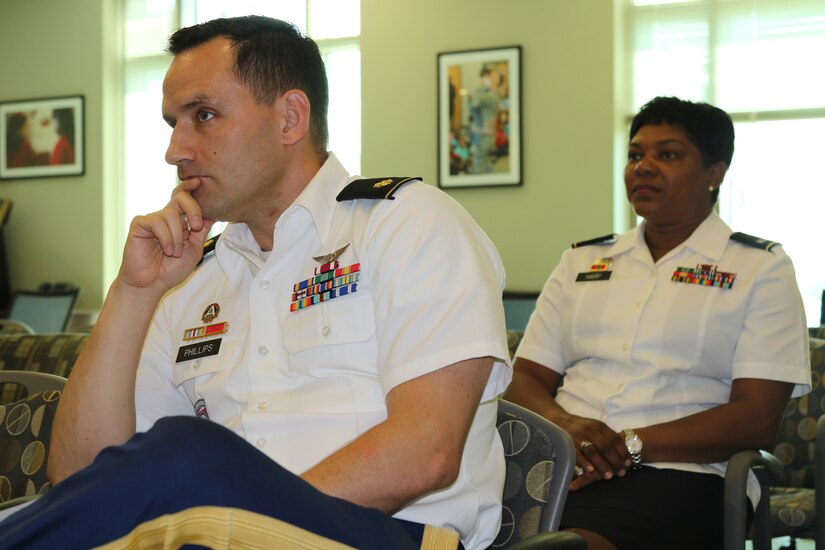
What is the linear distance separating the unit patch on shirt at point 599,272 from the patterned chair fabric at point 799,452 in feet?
2.17

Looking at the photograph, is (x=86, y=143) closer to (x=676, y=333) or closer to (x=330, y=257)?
(x=676, y=333)

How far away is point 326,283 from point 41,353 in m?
1.95

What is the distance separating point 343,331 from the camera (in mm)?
1519

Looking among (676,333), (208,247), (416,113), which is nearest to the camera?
(208,247)

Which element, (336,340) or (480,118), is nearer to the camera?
(336,340)

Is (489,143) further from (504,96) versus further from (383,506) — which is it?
(383,506)

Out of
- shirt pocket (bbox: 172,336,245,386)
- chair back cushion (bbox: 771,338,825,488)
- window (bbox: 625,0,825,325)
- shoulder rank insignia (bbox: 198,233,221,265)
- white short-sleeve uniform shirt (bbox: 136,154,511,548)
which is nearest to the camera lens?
white short-sleeve uniform shirt (bbox: 136,154,511,548)

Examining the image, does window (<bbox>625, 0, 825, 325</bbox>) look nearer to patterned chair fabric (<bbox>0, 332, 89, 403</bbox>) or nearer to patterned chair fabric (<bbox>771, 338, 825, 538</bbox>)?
patterned chair fabric (<bbox>771, 338, 825, 538</bbox>)

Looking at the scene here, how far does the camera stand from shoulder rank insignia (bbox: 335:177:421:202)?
5.18 feet

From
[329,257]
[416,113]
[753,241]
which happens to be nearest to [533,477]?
[329,257]

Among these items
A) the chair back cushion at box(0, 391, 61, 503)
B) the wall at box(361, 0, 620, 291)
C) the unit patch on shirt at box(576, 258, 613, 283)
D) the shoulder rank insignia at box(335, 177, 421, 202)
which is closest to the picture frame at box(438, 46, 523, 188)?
the wall at box(361, 0, 620, 291)

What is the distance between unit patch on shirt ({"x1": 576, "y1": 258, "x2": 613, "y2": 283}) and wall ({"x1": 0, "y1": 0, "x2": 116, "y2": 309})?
6297 millimetres

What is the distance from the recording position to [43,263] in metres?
8.32

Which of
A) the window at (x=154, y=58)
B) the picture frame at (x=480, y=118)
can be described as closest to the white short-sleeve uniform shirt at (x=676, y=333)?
the picture frame at (x=480, y=118)
